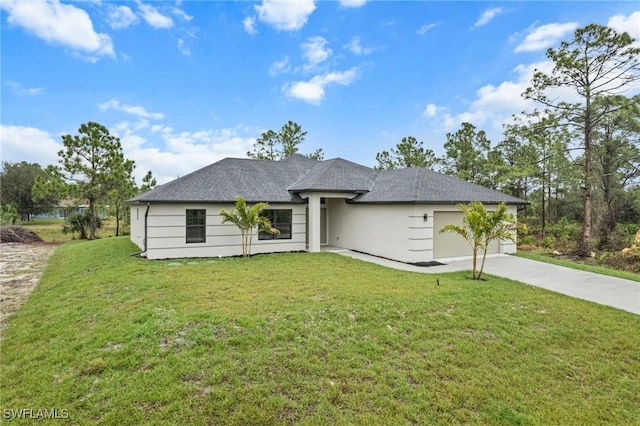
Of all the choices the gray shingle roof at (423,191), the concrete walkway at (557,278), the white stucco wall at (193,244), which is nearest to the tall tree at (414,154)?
the gray shingle roof at (423,191)

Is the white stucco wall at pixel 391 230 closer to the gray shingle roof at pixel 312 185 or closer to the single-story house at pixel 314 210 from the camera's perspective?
the single-story house at pixel 314 210

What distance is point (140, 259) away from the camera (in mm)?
11836

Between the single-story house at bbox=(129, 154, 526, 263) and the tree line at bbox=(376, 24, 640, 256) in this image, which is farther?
the tree line at bbox=(376, 24, 640, 256)

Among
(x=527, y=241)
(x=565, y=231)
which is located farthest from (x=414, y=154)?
(x=565, y=231)

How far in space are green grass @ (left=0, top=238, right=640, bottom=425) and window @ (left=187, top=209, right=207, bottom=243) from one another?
16.2 feet

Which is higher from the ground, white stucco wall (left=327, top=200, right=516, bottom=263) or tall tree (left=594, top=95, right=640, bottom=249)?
tall tree (left=594, top=95, right=640, bottom=249)

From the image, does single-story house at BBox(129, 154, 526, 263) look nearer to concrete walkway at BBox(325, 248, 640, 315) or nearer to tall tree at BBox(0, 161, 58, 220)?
concrete walkway at BBox(325, 248, 640, 315)

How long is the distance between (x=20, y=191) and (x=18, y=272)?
34.5 m

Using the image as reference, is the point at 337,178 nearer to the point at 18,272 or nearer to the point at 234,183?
the point at 234,183

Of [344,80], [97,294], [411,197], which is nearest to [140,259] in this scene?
[97,294]

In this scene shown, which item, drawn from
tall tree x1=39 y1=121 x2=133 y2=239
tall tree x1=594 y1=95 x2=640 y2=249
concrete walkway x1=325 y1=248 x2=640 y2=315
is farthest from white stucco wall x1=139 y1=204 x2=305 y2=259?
tall tree x1=594 y1=95 x2=640 y2=249

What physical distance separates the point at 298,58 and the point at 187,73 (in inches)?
239

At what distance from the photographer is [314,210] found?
45.8 ft

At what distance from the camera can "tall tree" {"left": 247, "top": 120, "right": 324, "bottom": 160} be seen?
101 ft
